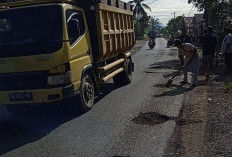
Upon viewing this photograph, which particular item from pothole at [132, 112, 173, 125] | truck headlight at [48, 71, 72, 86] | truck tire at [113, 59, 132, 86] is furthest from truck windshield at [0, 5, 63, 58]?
truck tire at [113, 59, 132, 86]

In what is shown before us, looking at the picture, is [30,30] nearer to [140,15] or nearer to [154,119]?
[154,119]

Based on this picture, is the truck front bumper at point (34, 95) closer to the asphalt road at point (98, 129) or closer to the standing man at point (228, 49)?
the asphalt road at point (98, 129)

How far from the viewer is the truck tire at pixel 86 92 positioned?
7129 mm

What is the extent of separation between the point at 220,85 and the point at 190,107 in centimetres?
300

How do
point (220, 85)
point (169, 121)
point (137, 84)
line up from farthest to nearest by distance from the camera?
point (137, 84), point (220, 85), point (169, 121)

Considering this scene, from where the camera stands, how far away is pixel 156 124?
20.6 feet

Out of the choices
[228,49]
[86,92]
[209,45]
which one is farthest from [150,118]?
[228,49]

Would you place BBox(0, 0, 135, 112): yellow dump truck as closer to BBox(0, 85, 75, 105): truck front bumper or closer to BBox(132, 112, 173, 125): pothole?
BBox(0, 85, 75, 105): truck front bumper

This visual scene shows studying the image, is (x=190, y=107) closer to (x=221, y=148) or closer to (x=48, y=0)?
(x=221, y=148)

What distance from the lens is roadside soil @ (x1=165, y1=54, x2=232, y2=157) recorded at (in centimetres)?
480

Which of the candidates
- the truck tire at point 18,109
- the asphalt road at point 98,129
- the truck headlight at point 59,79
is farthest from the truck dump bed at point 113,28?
the truck tire at point 18,109

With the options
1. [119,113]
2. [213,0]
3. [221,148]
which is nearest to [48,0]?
[119,113]

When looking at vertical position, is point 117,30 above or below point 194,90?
above

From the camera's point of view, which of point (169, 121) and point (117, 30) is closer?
point (169, 121)
